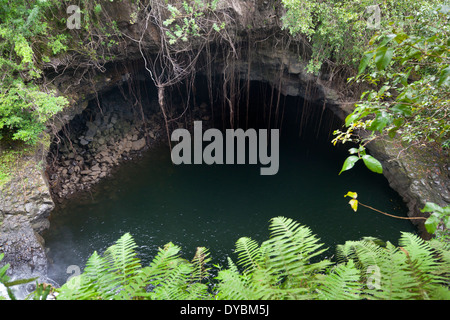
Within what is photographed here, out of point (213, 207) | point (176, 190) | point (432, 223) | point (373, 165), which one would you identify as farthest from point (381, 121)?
point (176, 190)

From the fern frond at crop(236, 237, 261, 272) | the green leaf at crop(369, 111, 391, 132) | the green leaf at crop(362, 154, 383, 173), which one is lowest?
the fern frond at crop(236, 237, 261, 272)

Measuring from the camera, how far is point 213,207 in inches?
252

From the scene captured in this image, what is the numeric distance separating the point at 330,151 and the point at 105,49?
6469 millimetres

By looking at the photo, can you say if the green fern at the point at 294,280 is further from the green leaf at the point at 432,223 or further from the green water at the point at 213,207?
the green water at the point at 213,207

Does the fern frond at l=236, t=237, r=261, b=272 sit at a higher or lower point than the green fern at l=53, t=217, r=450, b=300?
higher

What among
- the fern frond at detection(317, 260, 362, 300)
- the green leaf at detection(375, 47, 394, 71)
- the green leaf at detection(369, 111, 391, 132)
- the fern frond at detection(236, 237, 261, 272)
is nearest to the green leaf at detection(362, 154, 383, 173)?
the green leaf at detection(369, 111, 391, 132)

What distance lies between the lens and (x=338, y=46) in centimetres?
553

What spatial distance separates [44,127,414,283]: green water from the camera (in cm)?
545

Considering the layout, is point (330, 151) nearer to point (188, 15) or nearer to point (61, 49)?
point (188, 15)

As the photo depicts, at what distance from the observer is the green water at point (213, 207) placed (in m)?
5.45

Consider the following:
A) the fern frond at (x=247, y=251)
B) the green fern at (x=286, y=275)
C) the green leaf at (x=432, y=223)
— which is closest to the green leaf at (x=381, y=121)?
the green leaf at (x=432, y=223)

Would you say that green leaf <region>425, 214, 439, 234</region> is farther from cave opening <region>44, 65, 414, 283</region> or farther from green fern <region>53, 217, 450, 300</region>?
cave opening <region>44, 65, 414, 283</region>

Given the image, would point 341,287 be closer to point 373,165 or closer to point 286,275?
point 286,275

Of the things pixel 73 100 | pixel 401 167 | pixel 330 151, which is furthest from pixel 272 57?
pixel 73 100
